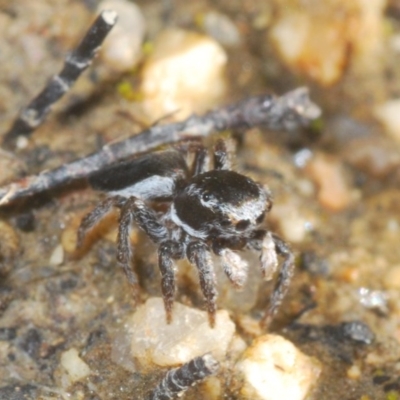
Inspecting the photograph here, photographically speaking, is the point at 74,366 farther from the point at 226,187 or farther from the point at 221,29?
the point at 221,29

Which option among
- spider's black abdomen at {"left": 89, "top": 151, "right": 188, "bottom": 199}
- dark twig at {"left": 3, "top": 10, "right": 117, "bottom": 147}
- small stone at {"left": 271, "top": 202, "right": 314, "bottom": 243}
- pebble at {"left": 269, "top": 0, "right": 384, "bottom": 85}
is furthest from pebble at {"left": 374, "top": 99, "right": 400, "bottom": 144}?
dark twig at {"left": 3, "top": 10, "right": 117, "bottom": 147}

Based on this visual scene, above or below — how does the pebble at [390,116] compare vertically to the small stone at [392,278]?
above

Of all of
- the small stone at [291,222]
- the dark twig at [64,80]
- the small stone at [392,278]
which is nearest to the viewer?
the dark twig at [64,80]

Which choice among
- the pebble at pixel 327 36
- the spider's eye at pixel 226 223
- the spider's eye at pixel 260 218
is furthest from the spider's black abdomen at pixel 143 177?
the pebble at pixel 327 36

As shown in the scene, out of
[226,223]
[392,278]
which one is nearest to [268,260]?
[226,223]

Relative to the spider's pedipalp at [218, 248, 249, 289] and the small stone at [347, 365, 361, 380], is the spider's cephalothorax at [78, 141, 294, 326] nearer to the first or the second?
the spider's pedipalp at [218, 248, 249, 289]

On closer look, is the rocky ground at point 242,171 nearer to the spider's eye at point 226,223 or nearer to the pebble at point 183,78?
the pebble at point 183,78
